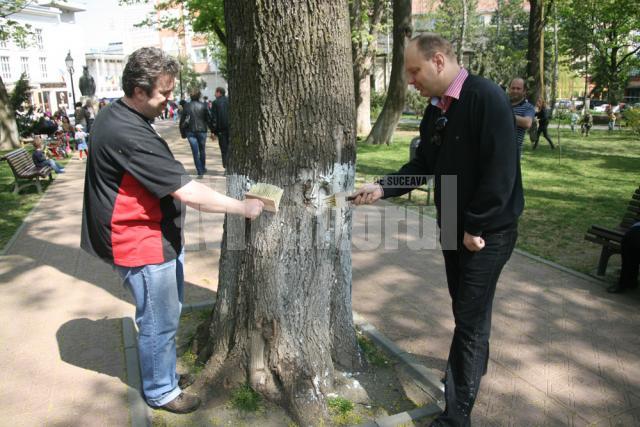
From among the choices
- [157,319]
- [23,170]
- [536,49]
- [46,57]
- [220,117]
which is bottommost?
[157,319]

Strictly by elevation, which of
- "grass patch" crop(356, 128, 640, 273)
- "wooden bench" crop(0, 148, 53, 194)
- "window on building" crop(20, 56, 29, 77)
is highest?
"window on building" crop(20, 56, 29, 77)

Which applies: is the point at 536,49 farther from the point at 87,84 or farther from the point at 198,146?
the point at 87,84

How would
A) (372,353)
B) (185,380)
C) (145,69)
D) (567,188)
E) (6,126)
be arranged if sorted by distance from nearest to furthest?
1. (145,69)
2. (185,380)
3. (372,353)
4. (567,188)
5. (6,126)

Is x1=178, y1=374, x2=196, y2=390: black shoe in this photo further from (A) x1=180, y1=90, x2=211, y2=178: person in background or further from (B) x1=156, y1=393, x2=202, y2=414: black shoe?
(A) x1=180, y1=90, x2=211, y2=178: person in background

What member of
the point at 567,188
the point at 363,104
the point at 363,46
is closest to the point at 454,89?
the point at 567,188

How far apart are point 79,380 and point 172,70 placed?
2223mm

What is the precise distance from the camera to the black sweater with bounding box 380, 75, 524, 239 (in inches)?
95.5

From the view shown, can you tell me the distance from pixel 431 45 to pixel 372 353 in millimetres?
2177

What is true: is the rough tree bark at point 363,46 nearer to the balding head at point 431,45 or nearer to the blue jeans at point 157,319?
the balding head at point 431,45

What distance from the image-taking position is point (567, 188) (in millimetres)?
10281

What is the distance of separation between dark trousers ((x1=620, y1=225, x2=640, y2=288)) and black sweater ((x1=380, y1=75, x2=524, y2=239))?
9.32 feet

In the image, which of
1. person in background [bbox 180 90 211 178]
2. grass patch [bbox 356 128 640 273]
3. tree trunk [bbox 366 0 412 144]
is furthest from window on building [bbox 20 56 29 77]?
person in background [bbox 180 90 211 178]

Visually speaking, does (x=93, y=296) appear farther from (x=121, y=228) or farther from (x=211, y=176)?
(x=211, y=176)

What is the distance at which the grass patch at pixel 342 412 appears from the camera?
9.77 ft
